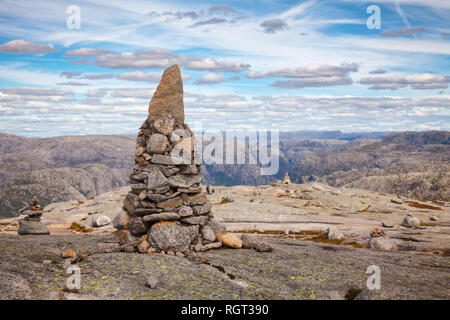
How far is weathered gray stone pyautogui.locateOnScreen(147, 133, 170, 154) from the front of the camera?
110 ft

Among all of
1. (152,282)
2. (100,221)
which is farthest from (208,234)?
(100,221)

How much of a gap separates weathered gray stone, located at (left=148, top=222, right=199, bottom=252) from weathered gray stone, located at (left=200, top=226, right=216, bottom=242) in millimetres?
1867

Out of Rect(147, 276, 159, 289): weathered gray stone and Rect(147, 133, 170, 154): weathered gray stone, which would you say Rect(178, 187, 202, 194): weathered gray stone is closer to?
Rect(147, 133, 170, 154): weathered gray stone

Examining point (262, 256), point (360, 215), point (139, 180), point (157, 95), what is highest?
point (157, 95)

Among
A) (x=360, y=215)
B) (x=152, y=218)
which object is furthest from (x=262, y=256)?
(x=360, y=215)

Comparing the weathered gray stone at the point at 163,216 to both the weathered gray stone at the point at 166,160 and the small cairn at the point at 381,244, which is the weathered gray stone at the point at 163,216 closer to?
the weathered gray stone at the point at 166,160

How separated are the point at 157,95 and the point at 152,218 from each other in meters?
12.2

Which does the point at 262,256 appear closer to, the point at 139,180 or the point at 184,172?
the point at 184,172

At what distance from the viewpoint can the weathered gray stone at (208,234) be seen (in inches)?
1330

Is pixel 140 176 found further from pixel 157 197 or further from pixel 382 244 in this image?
pixel 382 244

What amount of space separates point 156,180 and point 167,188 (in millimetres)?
1310
